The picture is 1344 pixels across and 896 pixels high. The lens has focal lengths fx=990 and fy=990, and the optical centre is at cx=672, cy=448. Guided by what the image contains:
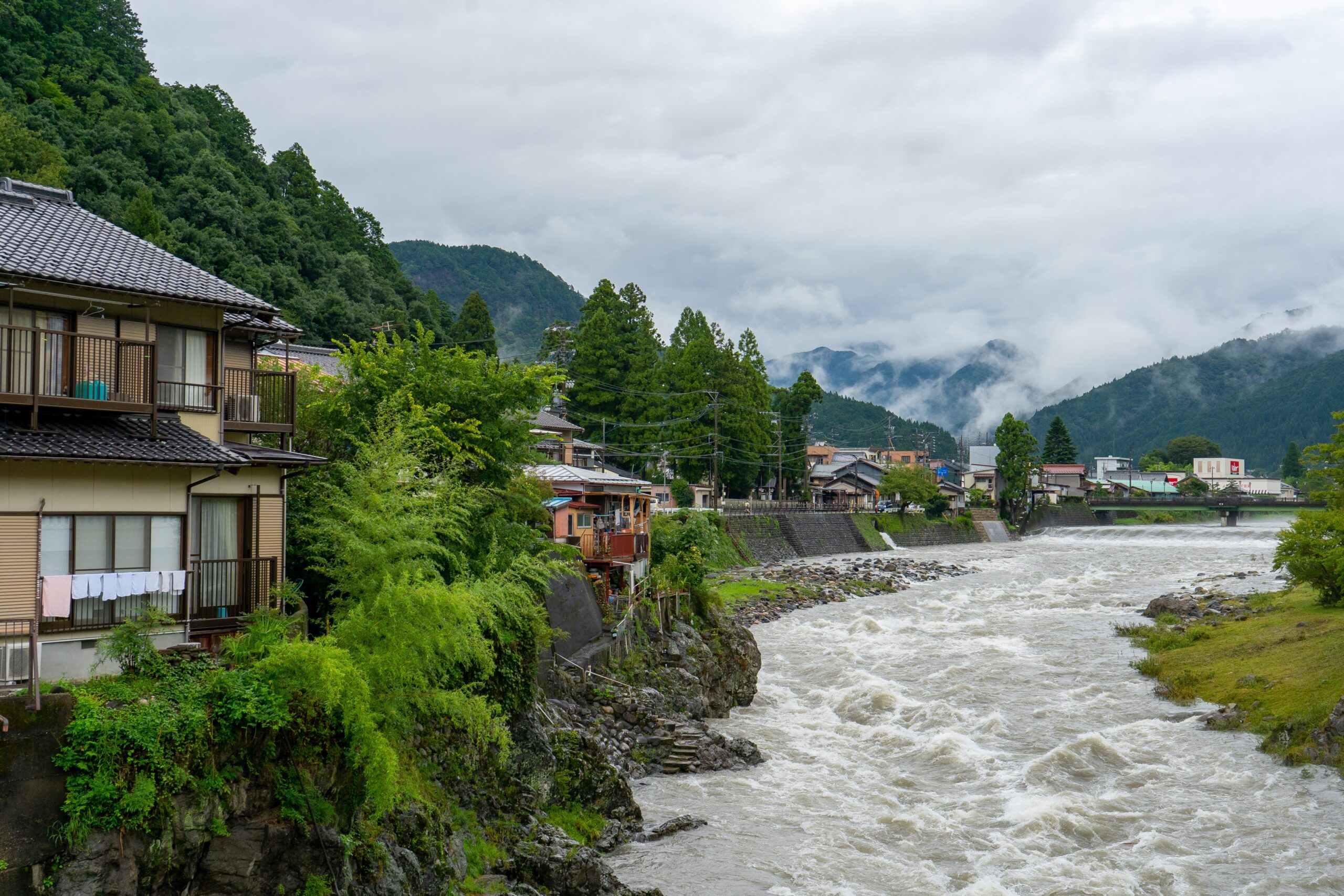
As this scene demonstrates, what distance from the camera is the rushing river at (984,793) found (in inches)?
Result: 699

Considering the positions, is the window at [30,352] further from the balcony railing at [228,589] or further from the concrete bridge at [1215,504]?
the concrete bridge at [1215,504]

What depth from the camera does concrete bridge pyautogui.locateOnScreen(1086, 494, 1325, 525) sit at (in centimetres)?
11912

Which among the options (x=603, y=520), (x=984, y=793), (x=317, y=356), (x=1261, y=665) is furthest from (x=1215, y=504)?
(x=984, y=793)

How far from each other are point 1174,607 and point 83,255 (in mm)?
46678

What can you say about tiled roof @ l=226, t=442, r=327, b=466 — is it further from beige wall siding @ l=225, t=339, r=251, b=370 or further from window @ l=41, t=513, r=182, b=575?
window @ l=41, t=513, r=182, b=575

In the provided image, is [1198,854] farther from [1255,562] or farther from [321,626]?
[1255,562]

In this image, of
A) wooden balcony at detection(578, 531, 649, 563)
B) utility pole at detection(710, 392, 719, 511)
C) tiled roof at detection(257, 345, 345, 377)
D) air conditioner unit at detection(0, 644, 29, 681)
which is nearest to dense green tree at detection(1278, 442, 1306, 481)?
utility pole at detection(710, 392, 719, 511)

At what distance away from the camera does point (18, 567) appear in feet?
44.8

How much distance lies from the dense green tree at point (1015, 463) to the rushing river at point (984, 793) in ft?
275

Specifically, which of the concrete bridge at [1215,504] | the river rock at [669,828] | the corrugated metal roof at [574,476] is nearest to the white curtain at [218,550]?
the river rock at [669,828]

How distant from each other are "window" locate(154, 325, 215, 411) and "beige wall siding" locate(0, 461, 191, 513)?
6.66 feet

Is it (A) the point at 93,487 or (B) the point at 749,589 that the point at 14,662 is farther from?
(B) the point at 749,589

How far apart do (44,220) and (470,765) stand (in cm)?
1259

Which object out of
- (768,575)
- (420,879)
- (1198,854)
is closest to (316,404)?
(420,879)
